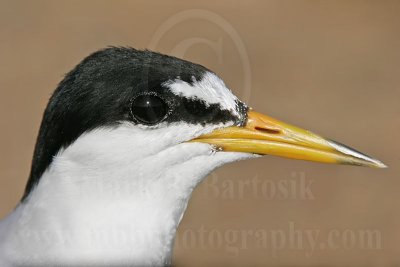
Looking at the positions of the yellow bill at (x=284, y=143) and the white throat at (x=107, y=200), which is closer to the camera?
the white throat at (x=107, y=200)

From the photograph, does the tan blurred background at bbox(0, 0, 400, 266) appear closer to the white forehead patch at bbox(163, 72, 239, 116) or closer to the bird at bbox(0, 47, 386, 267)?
the white forehead patch at bbox(163, 72, 239, 116)

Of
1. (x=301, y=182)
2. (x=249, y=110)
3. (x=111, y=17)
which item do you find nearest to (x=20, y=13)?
(x=111, y=17)

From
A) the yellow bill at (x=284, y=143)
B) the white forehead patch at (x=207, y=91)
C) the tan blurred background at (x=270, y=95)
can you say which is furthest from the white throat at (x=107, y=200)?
the tan blurred background at (x=270, y=95)

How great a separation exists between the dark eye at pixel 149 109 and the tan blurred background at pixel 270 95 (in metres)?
3.34

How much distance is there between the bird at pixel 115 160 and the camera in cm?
405

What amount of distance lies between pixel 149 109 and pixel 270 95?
6856mm

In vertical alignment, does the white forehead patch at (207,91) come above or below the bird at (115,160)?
above

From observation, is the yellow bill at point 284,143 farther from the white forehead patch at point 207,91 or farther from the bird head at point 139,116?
the white forehead patch at point 207,91

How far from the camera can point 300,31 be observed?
12.7 m

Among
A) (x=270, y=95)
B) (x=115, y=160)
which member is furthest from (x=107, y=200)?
(x=270, y=95)

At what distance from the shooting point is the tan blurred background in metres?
8.75

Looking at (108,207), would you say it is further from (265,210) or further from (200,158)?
(265,210)

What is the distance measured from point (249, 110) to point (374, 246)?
4728 millimetres

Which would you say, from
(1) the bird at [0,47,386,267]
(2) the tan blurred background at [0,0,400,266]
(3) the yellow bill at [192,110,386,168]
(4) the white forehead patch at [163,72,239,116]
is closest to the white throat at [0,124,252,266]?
(1) the bird at [0,47,386,267]
